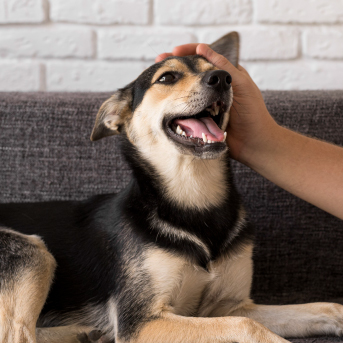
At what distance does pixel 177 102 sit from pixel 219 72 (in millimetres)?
177

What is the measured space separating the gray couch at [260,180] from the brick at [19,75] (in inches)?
15.7

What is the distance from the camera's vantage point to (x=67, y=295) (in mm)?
1624

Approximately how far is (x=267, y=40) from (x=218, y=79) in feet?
3.54

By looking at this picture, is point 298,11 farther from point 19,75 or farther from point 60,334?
point 60,334

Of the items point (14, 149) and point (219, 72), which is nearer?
point (219, 72)

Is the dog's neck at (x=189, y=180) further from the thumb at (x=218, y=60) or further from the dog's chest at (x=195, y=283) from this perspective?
the thumb at (x=218, y=60)

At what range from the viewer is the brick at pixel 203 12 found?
2.32m

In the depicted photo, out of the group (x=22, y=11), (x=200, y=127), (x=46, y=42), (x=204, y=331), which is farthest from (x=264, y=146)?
(x=22, y=11)

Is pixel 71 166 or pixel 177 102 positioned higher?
pixel 177 102

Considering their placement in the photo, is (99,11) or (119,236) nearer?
(119,236)

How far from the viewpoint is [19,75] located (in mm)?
2412

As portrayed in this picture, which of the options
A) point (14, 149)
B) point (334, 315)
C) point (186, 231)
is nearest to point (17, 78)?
point (14, 149)

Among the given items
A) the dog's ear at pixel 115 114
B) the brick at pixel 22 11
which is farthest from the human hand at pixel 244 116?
the brick at pixel 22 11

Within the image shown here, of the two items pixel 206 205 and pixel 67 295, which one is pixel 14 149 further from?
pixel 206 205
